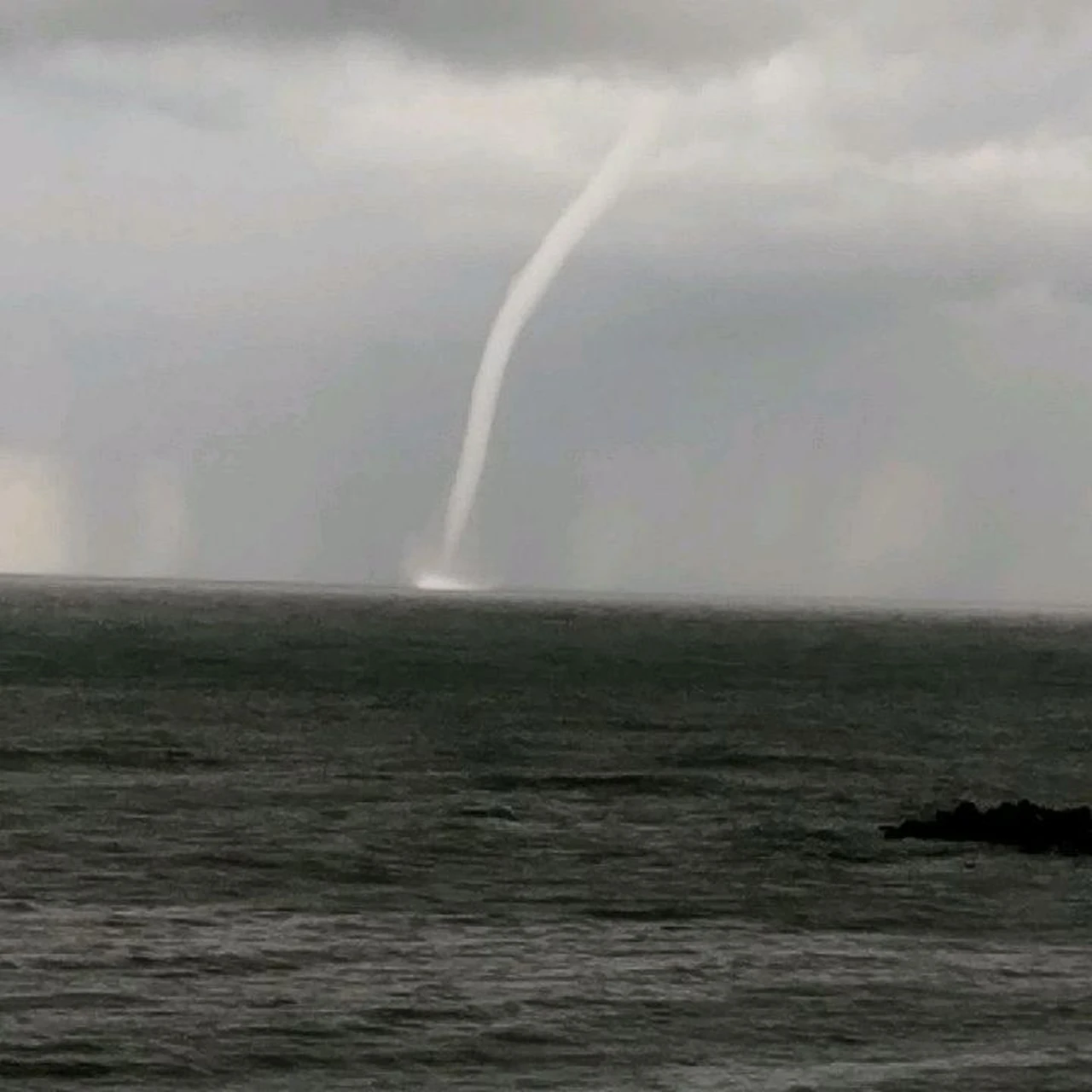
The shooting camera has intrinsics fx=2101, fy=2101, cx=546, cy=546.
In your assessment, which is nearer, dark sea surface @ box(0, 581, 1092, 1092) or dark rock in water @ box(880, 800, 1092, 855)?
dark sea surface @ box(0, 581, 1092, 1092)

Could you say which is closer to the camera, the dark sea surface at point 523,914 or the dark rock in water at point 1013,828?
the dark sea surface at point 523,914

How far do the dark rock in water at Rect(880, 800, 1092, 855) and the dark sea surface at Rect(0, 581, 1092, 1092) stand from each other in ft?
7.25

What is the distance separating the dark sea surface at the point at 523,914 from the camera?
35969mm

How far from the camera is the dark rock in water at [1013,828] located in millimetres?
67000

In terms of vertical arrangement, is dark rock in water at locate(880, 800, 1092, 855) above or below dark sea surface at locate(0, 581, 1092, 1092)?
above

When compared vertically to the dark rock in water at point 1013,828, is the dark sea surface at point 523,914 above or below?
below

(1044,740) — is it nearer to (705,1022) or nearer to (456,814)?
(456,814)

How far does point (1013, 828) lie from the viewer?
68812mm

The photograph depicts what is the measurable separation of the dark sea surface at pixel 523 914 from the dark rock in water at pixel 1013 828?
87.0 inches

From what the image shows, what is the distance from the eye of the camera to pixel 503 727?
114312 mm

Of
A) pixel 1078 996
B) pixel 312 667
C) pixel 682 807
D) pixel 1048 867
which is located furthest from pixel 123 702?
pixel 1078 996

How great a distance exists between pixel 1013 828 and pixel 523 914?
948 inches

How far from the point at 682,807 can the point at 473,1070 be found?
137 feet

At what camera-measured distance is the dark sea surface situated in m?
36.0
